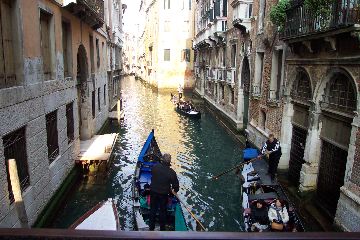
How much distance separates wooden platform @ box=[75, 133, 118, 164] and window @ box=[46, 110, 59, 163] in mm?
1966

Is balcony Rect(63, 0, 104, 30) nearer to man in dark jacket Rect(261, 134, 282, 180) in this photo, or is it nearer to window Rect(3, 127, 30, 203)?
window Rect(3, 127, 30, 203)

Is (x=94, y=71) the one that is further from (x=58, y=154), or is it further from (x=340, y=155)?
(x=340, y=155)

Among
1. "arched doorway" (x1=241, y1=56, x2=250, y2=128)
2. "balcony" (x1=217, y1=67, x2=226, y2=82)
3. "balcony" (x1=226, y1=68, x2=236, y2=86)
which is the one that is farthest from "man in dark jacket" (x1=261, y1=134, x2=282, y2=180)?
"balcony" (x1=217, y1=67, x2=226, y2=82)

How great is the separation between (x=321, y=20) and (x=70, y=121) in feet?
27.0

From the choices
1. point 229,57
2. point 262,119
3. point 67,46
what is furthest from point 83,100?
point 229,57

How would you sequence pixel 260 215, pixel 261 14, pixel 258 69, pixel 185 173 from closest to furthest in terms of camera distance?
pixel 260 215, pixel 185 173, pixel 261 14, pixel 258 69

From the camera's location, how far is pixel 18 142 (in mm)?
6422

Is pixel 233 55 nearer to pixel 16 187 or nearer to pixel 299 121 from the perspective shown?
pixel 299 121

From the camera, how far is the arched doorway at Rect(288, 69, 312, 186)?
9547 millimetres

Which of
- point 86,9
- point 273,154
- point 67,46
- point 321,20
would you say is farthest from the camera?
point 86,9

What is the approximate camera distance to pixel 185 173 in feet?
39.0

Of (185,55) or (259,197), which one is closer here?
(259,197)

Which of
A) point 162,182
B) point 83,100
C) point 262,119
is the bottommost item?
point 162,182

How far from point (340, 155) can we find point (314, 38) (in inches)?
118
